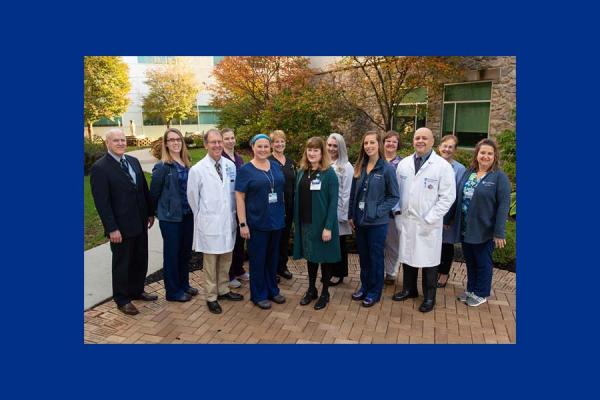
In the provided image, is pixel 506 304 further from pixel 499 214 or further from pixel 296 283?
pixel 296 283

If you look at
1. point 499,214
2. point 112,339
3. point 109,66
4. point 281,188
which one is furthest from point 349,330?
point 109,66

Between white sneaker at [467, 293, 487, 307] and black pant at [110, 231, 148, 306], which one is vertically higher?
black pant at [110, 231, 148, 306]

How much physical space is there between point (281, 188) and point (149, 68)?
28207 mm

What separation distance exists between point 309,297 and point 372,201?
1.38m

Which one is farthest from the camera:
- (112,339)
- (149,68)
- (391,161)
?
(149,68)

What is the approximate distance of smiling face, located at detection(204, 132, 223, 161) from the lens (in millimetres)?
4219

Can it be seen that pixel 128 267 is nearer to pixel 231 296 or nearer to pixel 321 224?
pixel 231 296

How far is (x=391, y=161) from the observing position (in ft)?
15.8

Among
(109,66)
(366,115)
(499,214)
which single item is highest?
(109,66)

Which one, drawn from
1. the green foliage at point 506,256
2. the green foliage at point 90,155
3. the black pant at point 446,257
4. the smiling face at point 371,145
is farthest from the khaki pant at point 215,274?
the green foliage at point 90,155

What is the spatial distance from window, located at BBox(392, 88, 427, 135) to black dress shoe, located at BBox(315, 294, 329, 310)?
977cm

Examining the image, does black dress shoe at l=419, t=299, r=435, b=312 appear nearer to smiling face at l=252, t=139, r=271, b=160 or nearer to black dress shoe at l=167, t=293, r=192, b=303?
smiling face at l=252, t=139, r=271, b=160

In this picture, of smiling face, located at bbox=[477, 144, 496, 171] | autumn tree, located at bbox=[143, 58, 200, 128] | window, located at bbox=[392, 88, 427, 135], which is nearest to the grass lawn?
smiling face, located at bbox=[477, 144, 496, 171]

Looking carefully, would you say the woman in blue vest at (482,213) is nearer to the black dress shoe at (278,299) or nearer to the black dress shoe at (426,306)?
the black dress shoe at (426,306)
